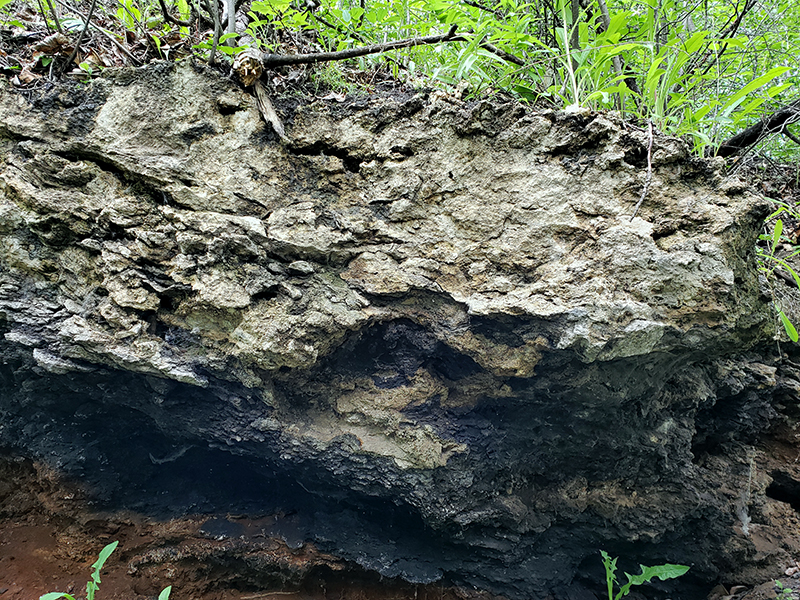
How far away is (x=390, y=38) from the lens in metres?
2.50

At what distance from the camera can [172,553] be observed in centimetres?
287

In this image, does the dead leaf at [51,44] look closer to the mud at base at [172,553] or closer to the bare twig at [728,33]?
the mud at base at [172,553]

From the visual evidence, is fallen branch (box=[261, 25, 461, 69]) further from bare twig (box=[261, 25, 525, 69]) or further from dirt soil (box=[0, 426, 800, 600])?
dirt soil (box=[0, 426, 800, 600])

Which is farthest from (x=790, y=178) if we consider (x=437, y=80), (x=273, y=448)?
(x=273, y=448)

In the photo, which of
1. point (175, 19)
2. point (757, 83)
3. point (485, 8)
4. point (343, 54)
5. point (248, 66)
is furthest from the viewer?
point (175, 19)

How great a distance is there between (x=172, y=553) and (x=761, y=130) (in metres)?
→ 4.57

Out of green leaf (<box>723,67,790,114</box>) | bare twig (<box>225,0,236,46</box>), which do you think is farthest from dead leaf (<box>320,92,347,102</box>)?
green leaf (<box>723,67,790,114</box>)

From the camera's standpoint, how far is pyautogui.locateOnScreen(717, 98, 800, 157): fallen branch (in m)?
2.47

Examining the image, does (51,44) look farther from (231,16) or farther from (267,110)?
(267,110)

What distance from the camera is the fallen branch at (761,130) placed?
8.11 feet

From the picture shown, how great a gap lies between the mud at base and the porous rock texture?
0.64m

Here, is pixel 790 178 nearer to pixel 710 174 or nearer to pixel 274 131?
pixel 710 174

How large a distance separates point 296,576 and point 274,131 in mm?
2771

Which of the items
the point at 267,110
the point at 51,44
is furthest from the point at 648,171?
the point at 51,44
